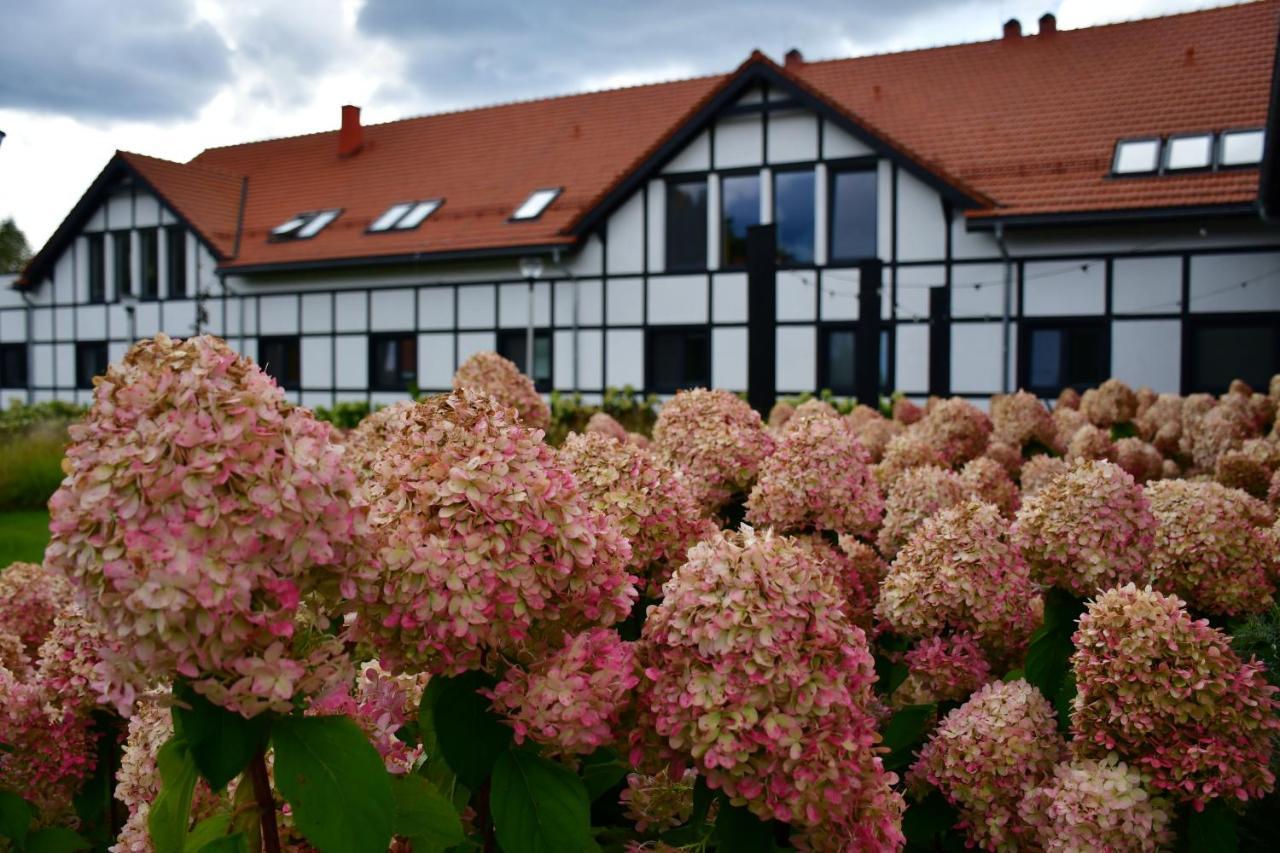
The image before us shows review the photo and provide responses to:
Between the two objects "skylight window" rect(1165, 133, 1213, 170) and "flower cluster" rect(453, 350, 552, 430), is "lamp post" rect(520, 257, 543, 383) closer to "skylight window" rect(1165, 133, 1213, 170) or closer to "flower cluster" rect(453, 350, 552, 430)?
"skylight window" rect(1165, 133, 1213, 170)

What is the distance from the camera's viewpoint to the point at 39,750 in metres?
1.92

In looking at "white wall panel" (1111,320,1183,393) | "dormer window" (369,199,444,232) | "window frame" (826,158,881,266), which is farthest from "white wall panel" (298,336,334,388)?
"white wall panel" (1111,320,1183,393)

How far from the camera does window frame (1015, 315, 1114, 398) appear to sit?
14.7 m

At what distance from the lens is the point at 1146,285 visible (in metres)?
14.6

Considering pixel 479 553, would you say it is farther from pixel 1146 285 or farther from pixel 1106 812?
pixel 1146 285

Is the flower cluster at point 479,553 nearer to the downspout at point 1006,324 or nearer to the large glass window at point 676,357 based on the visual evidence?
the downspout at point 1006,324

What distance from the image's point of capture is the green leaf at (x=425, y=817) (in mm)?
1184

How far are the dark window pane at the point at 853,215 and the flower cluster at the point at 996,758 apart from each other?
600 inches

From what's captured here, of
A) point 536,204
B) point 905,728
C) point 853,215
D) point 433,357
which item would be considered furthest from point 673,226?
point 905,728

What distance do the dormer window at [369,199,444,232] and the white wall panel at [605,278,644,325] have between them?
16.6 ft

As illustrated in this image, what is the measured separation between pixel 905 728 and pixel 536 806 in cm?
91

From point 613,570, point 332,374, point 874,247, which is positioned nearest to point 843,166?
point 874,247

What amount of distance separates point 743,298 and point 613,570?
51.6 ft

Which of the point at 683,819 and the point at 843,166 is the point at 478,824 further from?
the point at 843,166
